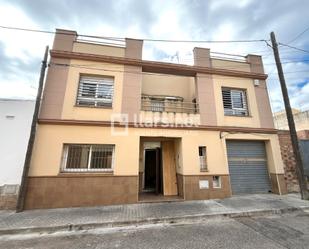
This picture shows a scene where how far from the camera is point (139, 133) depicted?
716cm

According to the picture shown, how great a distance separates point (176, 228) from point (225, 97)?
22.6 ft

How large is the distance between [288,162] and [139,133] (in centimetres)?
777

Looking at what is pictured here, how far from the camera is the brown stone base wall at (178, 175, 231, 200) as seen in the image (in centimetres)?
705

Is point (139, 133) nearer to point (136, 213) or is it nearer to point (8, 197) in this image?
point (136, 213)

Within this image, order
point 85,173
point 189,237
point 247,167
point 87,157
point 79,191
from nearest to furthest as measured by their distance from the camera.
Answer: point 189,237 < point 79,191 < point 85,173 < point 87,157 < point 247,167

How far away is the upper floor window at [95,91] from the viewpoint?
7.41 metres

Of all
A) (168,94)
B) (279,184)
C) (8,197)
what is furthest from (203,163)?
(8,197)

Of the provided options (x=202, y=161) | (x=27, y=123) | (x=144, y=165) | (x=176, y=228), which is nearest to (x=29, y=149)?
(x=27, y=123)

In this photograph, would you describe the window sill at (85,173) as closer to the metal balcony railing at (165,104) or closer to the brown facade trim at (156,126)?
the brown facade trim at (156,126)

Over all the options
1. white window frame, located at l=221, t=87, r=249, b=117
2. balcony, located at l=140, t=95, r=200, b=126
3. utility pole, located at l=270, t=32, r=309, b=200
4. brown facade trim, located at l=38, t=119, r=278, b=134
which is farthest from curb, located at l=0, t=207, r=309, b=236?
white window frame, located at l=221, t=87, r=249, b=117

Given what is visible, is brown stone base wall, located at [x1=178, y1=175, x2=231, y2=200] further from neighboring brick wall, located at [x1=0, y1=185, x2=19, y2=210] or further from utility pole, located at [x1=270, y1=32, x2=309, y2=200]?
neighboring brick wall, located at [x1=0, y1=185, x2=19, y2=210]

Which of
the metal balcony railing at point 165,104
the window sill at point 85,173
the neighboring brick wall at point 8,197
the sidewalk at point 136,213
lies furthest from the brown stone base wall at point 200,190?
the neighboring brick wall at point 8,197

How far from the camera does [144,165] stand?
29.4 ft

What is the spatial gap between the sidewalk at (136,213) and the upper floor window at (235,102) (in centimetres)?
425
